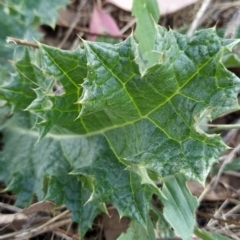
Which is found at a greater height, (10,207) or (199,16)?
(199,16)

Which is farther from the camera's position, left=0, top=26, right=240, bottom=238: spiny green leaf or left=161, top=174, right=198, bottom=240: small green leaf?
left=161, top=174, right=198, bottom=240: small green leaf

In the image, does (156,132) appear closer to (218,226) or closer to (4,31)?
(218,226)

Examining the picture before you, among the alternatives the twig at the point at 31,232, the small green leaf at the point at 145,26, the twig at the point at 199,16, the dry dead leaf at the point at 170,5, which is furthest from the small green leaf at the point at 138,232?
the dry dead leaf at the point at 170,5

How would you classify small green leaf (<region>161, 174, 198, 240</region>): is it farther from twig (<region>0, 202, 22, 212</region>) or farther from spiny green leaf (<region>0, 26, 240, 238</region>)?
twig (<region>0, 202, 22, 212</region>)

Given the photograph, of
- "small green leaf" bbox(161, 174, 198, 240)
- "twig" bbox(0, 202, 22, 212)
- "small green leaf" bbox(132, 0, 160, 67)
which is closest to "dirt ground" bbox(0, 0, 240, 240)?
"twig" bbox(0, 202, 22, 212)

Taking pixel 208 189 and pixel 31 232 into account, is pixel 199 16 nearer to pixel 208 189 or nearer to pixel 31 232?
pixel 208 189

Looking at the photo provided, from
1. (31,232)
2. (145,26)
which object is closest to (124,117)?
(145,26)

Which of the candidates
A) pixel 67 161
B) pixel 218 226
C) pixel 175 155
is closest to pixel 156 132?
pixel 175 155

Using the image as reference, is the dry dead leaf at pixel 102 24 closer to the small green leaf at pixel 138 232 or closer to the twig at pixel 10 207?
the twig at pixel 10 207
